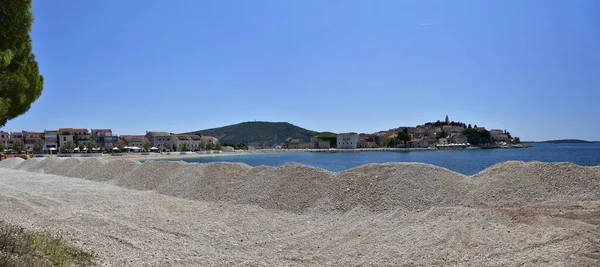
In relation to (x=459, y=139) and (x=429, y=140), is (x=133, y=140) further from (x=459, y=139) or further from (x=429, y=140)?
(x=459, y=139)

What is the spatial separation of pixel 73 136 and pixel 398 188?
109476mm

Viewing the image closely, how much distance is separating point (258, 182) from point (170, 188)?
171 inches

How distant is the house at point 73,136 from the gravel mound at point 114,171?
8691cm

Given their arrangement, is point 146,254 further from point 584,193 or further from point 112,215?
point 584,193

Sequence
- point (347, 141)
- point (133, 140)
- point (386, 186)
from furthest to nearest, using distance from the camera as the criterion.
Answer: point (347, 141) < point (133, 140) < point (386, 186)

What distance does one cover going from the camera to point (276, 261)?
21.5ft

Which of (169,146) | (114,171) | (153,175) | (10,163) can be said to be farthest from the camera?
(169,146)

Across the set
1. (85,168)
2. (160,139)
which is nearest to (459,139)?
(160,139)

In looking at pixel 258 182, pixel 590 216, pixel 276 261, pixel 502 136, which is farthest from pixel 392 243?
pixel 502 136

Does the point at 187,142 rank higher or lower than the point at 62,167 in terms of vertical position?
higher

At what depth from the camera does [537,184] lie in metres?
10.8

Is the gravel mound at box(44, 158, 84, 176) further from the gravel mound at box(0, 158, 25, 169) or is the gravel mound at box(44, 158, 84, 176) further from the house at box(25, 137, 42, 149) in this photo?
the house at box(25, 137, 42, 149)

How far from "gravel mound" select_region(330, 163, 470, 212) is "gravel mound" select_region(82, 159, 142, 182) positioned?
13396 mm

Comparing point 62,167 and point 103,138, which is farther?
point 103,138
